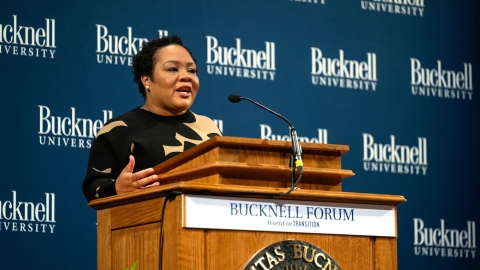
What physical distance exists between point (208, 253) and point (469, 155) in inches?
138

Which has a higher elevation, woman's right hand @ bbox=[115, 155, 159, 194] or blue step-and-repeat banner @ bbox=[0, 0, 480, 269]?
blue step-and-repeat banner @ bbox=[0, 0, 480, 269]

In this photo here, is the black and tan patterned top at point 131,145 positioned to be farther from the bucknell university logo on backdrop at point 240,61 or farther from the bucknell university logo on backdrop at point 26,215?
the bucknell university logo on backdrop at point 240,61

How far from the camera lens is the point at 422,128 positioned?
5.10 m

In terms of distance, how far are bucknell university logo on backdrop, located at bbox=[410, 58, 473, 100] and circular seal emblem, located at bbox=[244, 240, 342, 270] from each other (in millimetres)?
3066

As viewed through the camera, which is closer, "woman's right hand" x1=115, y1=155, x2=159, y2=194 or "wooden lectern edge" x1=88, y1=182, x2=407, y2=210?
"wooden lectern edge" x1=88, y1=182, x2=407, y2=210

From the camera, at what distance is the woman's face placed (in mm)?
3129

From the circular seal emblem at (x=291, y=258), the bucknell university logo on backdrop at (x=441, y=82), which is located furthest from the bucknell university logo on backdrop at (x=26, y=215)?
the bucknell university logo on backdrop at (x=441, y=82)

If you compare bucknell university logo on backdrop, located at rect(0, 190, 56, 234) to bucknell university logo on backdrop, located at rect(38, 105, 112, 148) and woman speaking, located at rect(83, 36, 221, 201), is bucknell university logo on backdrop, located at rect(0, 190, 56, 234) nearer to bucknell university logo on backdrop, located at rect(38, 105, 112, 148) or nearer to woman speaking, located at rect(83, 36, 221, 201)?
bucknell university logo on backdrop, located at rect(38, 105, 112, 148)

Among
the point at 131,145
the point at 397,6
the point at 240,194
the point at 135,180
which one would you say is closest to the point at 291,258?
the point at 240,194

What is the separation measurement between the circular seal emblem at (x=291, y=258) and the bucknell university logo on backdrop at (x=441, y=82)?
3.07 m

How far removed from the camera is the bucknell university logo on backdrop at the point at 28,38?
4.02 meters

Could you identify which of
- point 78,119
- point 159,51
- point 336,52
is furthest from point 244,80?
point 159,51

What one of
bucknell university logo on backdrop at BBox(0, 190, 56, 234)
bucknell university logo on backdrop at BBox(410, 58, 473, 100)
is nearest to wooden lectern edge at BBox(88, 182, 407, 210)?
bucknell university logo on backdrop at BBox(0, 190, 56, 234)

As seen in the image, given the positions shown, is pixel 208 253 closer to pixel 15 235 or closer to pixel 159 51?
pixel 159 51
